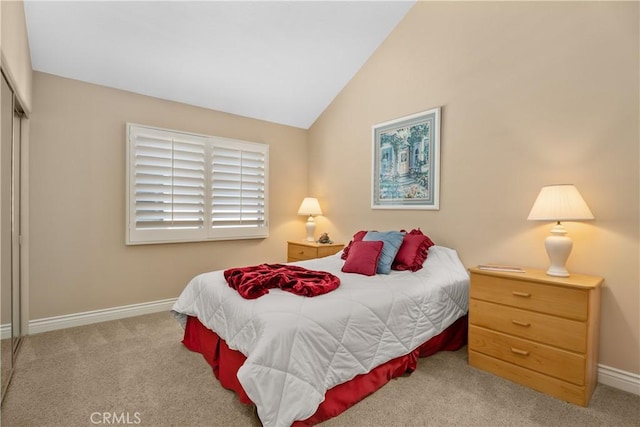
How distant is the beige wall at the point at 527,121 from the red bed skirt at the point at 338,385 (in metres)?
0.73

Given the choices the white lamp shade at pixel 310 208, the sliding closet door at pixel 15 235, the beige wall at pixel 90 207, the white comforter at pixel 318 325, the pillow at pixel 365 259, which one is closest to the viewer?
the white comforter at pixel 318 325

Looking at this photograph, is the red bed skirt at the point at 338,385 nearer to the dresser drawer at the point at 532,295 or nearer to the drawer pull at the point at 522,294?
the dresser drawer at the point at 532,295

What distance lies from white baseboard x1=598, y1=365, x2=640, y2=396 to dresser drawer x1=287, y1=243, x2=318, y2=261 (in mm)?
2635

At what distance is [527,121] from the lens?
255cm

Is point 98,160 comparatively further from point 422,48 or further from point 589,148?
point 589,148

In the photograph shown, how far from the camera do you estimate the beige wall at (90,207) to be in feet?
9.71

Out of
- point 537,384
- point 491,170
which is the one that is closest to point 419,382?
point 537,384

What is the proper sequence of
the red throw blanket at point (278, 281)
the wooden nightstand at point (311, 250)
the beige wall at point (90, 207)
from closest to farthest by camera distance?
1. the red throw blanket at point (278, 281)
2. the beige wall at point (90, 207)
3. the wooden nightstand at point (311, 250)

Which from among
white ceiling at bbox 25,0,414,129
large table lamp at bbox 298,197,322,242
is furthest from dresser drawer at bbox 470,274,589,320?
white ceiling at bbox 25,0,414,129

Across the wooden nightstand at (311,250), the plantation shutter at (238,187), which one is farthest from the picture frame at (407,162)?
the plantation shutter at (238,187)

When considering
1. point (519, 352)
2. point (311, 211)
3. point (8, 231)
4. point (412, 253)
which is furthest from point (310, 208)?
point (8, 231)

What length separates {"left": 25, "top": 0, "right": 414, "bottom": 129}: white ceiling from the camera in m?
2.71

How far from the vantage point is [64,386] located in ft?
6.75

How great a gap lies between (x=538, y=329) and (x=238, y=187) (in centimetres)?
331
